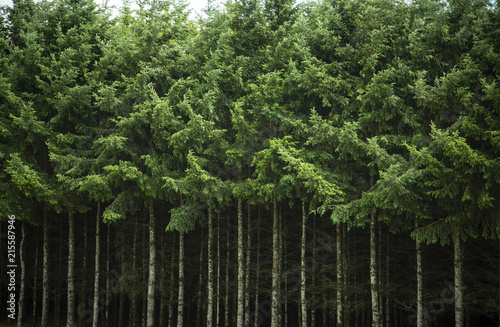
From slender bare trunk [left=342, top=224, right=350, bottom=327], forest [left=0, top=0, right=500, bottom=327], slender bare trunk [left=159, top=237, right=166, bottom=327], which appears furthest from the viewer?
slender bare trunk [left=159, top=237, right=166, bottom=327]

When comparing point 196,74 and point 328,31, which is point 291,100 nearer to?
point 328,31

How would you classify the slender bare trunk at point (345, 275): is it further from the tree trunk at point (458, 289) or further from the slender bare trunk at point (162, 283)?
the slender bare trunk at point (162, 283)

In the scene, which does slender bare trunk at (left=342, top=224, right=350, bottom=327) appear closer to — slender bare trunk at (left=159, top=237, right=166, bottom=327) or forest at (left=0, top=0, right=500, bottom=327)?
forest at (left=0, top=0, right=500, bottom=327)

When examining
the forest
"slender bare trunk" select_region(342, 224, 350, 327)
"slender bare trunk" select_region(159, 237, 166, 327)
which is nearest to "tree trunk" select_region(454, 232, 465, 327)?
the forest

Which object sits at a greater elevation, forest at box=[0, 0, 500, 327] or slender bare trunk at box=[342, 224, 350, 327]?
forest at box=[0, 0, 500, 327]

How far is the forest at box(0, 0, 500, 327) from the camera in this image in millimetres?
13633

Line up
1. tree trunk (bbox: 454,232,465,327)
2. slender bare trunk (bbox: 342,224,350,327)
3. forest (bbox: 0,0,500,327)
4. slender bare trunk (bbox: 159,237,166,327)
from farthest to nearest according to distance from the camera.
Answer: slender bare trunk (bbox: 159,237,166,327) → slender bare trunk (bbox: 342,224,350,327) → forest (bbox: 0,0,500,327) → tree trunk (bbox: 454,232,465,327)

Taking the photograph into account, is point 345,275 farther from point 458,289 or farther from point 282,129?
point 282,129

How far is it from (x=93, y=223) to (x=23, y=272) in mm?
6605

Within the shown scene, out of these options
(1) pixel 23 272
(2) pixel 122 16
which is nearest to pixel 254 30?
(2) pixel 122 16

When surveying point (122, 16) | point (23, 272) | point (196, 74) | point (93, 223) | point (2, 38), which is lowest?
point (23, 272)

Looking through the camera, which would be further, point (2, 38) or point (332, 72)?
point (2, 38)

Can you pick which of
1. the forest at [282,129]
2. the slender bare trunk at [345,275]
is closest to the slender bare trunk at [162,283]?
the forest at [282,129]

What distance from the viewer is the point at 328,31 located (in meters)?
16.2
